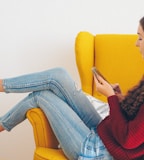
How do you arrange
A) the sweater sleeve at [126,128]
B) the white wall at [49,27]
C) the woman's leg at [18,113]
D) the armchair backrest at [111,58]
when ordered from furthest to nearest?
1. the white wall at [49,27]
2. the armchair backrest at [111,58]
3. the woman's leg at [18,113]
4. the sweater sleeve at [126,128]

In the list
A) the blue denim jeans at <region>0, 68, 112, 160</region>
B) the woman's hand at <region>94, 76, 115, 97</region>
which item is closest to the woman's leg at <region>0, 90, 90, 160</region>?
the blue denim jeans at <region>0, 68, 112, 160</region>

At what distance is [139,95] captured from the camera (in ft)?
3.55

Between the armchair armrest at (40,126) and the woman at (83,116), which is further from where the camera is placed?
the armchair armrest at (40,126)

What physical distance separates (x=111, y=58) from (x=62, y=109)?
65 cm

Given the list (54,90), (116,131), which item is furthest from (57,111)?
(116,131)

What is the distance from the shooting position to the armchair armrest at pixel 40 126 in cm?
129

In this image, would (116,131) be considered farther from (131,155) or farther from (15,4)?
(15,4)

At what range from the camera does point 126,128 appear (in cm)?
104

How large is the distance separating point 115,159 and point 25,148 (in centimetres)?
111

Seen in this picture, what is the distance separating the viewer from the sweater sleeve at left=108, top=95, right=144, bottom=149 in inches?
→ 39.8

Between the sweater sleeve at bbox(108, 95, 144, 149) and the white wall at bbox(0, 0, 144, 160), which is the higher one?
the white wall at bbox(0, 0, 144, 160)

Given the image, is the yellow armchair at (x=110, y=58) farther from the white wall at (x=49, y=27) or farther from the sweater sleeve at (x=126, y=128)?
the sweater sleeve at (x=126, y=128)

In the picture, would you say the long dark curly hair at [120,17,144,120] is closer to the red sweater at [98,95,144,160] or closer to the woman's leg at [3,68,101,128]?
the red sweater at [98,95,144,160]

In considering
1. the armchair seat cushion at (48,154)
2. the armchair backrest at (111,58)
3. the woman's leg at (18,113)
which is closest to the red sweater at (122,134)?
the armchair seat cushion at (48,154)
